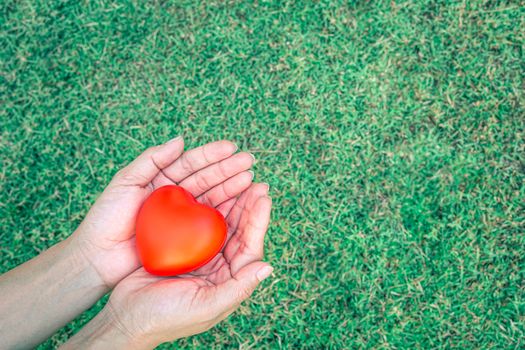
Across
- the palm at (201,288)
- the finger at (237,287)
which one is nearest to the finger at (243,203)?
the palm at (201,288)

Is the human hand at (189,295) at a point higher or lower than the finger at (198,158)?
lower

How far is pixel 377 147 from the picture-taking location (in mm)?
3164

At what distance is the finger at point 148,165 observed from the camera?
8.30ft

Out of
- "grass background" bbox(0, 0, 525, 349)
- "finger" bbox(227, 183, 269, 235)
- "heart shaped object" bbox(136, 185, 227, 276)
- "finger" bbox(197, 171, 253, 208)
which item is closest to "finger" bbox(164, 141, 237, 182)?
"finger" bbox(197, 171, 253, 208)

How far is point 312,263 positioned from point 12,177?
1995 mm

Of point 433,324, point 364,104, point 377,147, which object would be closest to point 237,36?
point 364,104

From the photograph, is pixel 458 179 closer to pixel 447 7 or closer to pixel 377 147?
pixel 377 147

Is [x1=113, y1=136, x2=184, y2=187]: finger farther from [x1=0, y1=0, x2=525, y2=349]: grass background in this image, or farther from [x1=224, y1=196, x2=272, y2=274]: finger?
[x1=0, y1=0, x2=525, y2=349]: grass background

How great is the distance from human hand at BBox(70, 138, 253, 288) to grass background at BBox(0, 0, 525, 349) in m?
0.51

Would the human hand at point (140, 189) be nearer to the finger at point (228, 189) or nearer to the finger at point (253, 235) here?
the finger at point (228, 189)

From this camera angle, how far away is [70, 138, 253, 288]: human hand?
2.50m

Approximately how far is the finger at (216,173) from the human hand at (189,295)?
5.9 inches

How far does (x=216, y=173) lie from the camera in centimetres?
268

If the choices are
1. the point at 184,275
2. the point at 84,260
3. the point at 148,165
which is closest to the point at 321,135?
the point at 148,165
